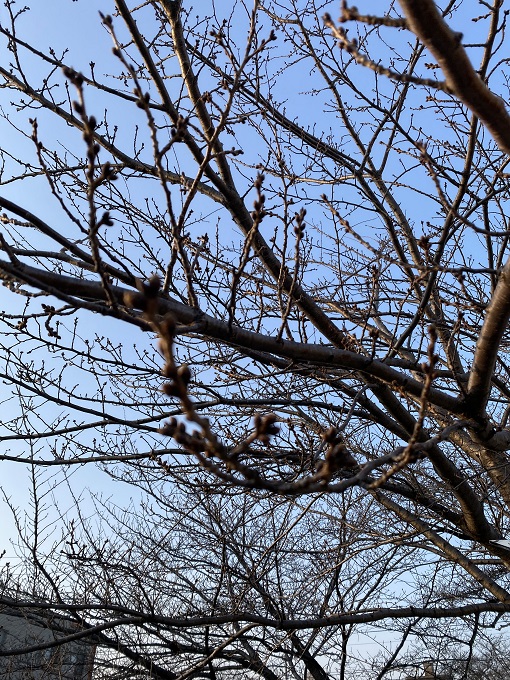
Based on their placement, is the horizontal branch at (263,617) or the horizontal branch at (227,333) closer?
the horizontal branch at (227,333)

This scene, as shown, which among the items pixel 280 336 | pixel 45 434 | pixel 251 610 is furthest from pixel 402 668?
pixel 280 336

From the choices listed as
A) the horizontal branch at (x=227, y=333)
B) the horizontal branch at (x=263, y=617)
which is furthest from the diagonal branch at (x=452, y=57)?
the horizontal branch at (x=263, y=617)

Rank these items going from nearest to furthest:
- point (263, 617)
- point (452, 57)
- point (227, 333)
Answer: point (452, 57), point (227, 333), point (263, 617)

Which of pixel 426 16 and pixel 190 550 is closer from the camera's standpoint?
pixel 426 16

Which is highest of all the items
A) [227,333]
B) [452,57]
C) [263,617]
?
[452,57]

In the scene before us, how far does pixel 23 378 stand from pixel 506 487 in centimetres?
407

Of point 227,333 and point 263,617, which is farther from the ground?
point 227,333

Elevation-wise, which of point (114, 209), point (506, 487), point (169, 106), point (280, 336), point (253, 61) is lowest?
point (280, 336)

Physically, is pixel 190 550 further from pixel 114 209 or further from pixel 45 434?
pixel 114 209

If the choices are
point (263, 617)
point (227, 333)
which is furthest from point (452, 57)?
point (263, 617)

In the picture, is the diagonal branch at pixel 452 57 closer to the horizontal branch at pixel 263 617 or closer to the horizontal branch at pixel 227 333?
the horizontal branch at pixel 227 333

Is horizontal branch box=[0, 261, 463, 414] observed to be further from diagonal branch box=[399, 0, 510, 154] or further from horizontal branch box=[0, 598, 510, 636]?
horizontal branch box=[0, 598, 510, 636]

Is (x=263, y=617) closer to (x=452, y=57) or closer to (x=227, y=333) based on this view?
(x=227, y=333)

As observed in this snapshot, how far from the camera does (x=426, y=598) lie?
6.99 m
